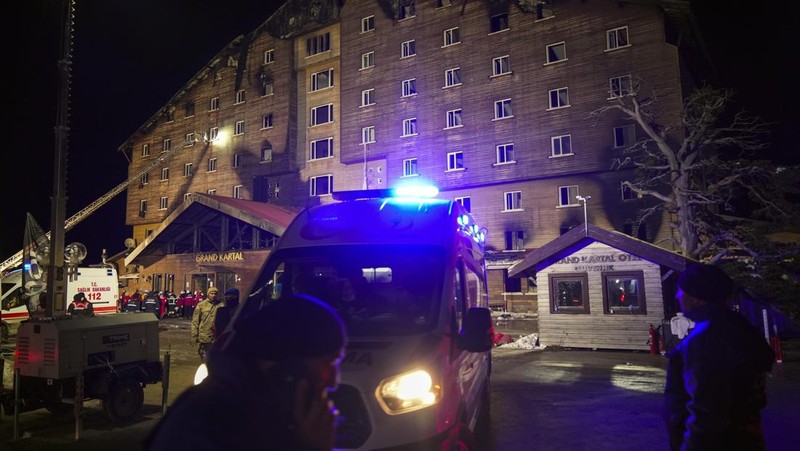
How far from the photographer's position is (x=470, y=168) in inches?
1358

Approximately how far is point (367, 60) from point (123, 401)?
36.3 meters

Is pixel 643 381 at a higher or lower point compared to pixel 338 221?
lower

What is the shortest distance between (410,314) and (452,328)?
41 cm

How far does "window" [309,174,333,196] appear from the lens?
41.8 metres

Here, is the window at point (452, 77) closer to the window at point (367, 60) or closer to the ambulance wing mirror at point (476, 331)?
the window at point (367, 60)

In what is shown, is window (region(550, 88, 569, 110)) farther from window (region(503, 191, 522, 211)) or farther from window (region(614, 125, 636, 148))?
window (region(503, 191, 522, 211))

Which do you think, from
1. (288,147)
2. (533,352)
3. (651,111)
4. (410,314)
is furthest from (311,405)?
(288,147)

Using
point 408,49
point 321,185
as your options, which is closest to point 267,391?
point 408,49

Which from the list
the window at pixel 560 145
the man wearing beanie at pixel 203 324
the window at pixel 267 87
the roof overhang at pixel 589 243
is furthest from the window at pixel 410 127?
the man wearing beanie at pixel 203 324

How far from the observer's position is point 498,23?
3444cm

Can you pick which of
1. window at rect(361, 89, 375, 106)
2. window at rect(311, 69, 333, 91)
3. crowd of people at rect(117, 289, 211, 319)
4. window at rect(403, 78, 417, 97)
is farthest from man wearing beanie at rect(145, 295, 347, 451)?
window at rect(311, 69, 333, 91)

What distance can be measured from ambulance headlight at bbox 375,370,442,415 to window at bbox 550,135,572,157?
1193 inches

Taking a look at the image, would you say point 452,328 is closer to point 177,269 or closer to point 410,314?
point 410,314

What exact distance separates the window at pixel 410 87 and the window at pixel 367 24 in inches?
252
